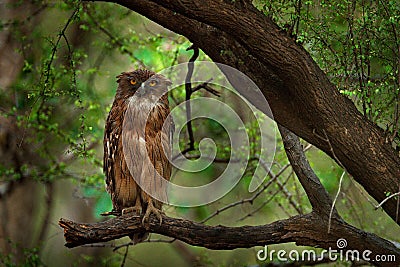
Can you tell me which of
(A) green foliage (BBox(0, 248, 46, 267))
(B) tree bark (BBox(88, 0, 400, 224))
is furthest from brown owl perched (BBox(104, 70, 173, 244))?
(A) green foliage (BBox(0, 248, 46, 267))

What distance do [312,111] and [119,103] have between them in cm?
113

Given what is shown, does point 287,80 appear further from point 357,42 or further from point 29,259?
point 29,259

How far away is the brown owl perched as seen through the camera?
11.9ft

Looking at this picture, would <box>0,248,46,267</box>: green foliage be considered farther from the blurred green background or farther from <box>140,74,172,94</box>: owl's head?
<box>140,74,172,94</box>: owl's head

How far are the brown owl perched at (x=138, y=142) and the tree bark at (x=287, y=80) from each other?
515 mm

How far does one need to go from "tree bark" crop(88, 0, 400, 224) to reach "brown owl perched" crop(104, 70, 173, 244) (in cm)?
52

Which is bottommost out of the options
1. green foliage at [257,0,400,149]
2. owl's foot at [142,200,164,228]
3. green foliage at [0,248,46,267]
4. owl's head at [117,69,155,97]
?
owl's foot at [142,200,164,228]

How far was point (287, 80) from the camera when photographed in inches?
121

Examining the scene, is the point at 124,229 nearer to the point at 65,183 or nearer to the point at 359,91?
the point at 359,91

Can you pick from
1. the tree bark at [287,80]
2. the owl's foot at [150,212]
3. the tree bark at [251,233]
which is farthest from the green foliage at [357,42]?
the owl's foot at [150,212]

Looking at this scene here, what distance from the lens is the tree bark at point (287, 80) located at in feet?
9.53

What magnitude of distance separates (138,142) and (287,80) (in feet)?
3.09

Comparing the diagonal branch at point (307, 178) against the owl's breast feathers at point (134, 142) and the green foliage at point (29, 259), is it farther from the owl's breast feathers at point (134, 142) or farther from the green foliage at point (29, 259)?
the green foliage at point (29, 259)

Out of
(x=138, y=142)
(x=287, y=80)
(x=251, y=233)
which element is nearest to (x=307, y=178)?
(x=251, y=233)
